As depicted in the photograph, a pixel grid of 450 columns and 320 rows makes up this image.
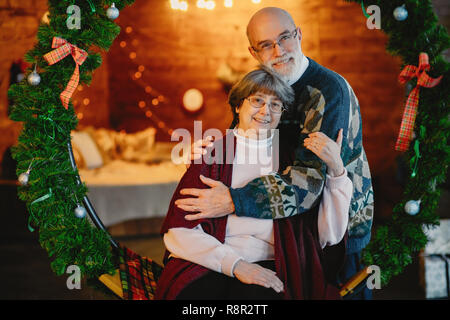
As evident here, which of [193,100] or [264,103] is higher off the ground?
[193,100]

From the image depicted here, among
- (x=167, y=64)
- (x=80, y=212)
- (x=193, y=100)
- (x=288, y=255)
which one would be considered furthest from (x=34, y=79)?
(x=167, y=64)

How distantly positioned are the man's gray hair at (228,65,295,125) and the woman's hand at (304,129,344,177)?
0.47ft

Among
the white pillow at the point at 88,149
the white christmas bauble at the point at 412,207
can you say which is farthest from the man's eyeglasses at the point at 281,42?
the white pillow at the point at 88,149

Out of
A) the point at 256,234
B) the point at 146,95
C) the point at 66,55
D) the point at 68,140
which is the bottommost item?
the point at 256,234

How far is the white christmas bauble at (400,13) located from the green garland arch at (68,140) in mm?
23

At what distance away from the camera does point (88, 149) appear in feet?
13.3

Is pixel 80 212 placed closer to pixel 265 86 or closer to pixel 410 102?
pixel 265 86

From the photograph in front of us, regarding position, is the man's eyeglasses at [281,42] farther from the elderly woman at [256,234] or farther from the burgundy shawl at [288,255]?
the burgundy shawl at [288,255]

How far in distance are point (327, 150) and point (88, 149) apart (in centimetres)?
306

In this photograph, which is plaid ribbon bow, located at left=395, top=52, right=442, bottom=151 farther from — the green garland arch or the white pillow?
the white pillow

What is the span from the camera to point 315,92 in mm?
1434

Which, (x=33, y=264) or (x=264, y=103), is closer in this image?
(x=264, y=103)

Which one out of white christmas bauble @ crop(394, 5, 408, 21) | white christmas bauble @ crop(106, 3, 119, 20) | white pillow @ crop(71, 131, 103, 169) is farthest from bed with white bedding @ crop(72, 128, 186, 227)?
white christmas bauble @ crop(394, 5, 408, 21)

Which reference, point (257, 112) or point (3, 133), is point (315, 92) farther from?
point (3, 133)
